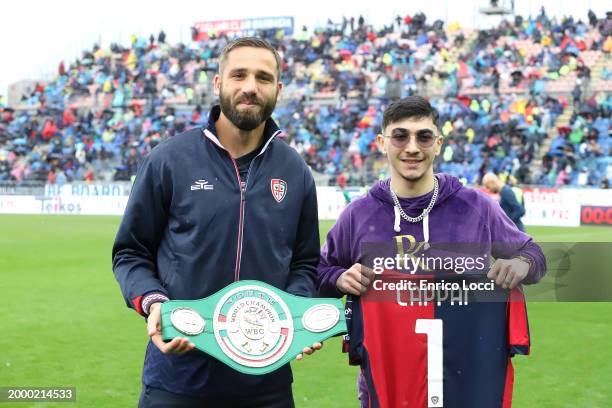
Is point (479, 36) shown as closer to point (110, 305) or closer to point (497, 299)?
point (110, 305)

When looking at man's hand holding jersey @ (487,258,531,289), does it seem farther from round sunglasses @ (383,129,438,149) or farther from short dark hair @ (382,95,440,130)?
short dark hair @ (382,95,440,130)

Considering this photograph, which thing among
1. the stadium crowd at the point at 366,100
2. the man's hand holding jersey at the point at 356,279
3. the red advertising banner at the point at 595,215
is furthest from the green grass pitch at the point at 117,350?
the stadium crowd at the point at 366,100

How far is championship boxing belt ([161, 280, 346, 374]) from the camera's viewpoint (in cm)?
280

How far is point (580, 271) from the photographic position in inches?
133

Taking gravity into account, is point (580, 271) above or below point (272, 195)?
below

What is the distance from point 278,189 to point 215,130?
0.35 metres

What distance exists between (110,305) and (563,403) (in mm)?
6370

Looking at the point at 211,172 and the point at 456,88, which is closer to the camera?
the point at 211,172

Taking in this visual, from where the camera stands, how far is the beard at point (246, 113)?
3.04 m

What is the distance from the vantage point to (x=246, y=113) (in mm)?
3037

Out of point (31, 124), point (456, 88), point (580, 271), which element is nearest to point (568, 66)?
point (456, 88)

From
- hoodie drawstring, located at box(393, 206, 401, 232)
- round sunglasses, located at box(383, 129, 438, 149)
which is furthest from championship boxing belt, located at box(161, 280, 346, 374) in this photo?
round sunglasses, located at box(383, 129, 438, 149)

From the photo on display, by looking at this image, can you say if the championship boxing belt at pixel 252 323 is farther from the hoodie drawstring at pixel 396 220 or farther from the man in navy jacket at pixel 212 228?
the hoodie drawstring at pixel 396 220

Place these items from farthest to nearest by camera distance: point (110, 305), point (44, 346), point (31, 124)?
point (31, 124), point (110, 305), point (44, 346)
